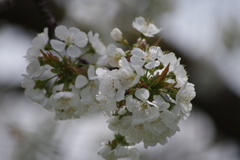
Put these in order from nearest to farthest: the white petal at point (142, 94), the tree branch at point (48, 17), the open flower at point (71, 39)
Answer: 1. the white petal at point (142, 94)
2. the open flower at point (71, 39)
3. the tree branch at point (48, 17)

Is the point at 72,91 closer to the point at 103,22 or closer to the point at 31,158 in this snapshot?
the point at 31,158

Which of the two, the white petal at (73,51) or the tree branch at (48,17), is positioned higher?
the white petal at (73,51)

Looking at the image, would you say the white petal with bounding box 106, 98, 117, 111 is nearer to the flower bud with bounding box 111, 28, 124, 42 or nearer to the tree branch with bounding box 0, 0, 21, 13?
the flower bud with bounding box 111, 28, 124, 42

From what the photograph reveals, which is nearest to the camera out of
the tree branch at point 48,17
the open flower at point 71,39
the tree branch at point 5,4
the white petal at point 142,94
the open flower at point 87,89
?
the white petal at point 142,94

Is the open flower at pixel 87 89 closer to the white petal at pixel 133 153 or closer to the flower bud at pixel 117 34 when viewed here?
the white petal at pixel 133 153

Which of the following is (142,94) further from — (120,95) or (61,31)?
(61,31)

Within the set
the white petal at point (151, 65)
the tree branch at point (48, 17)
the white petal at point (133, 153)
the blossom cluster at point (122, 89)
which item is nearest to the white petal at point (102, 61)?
the blossom cluster at point (122, 89)

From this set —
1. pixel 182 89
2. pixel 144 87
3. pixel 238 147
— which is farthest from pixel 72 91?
pixel 238 147

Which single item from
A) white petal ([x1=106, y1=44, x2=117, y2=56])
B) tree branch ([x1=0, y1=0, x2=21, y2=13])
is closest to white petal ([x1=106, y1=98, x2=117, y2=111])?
white petal ([x1=106, y1=44, x2=117, y2=56])

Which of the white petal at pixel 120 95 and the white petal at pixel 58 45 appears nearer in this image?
the white petal at pixel 120 95
